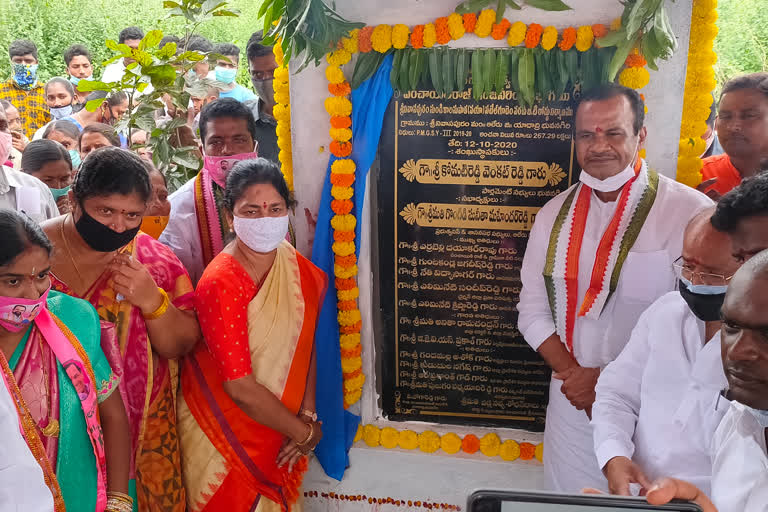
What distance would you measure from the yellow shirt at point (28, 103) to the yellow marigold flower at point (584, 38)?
7830 millimetres

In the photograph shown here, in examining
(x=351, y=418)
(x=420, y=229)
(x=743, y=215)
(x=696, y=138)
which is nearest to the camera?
(x=743, y=215)

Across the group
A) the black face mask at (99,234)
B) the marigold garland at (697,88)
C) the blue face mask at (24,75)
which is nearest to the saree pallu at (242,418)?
the black face mask at (99,234)

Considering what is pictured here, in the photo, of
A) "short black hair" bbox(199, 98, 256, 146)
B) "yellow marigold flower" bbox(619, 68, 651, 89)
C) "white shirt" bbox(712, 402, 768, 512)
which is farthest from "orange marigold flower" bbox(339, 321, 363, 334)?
"white shirt" bbox(712, 402, 768, 512)

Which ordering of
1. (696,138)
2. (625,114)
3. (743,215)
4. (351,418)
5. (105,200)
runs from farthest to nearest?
(351,418)
(696,138)
(625,114)
(105,200)
(743,215)

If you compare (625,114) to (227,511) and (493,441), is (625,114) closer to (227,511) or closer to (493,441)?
(493,441)

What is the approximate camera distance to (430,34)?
2963 mm

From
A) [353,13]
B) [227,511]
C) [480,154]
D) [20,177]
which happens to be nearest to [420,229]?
[480,154]

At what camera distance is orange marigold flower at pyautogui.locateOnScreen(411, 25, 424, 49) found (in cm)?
297

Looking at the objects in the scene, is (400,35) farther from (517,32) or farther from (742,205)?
(742,205)

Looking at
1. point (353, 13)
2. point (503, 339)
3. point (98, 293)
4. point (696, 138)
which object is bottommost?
point (503, 339)

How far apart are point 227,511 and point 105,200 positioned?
148cm

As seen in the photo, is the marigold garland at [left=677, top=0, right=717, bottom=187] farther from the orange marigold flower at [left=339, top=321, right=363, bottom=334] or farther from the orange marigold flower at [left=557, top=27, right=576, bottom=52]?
the orange marigold flower at [left=339, top=321, right=363, bottom=334]

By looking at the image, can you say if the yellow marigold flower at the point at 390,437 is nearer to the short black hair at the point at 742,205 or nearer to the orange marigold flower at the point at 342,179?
the orange marigold flower at the point at 342,179

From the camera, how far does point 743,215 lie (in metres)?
1.88
